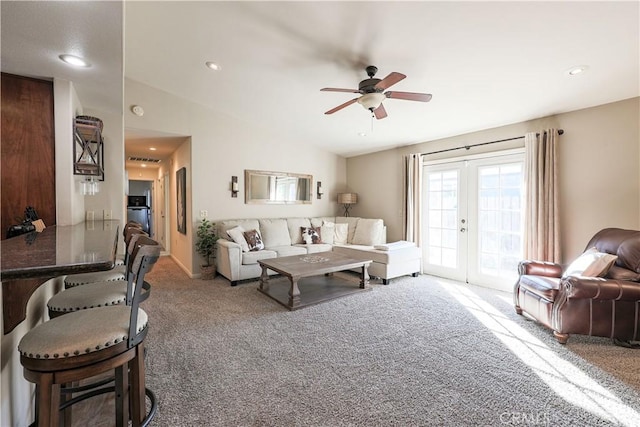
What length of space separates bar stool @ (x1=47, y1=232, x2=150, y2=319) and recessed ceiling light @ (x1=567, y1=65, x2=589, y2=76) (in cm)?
394

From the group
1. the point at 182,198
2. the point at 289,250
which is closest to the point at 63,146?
the point at 182,198

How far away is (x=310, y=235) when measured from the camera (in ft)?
17.7

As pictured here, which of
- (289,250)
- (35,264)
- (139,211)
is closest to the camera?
(35,264)

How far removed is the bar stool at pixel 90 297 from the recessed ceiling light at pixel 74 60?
4.61 ft

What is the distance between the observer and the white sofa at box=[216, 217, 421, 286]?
4.33 m

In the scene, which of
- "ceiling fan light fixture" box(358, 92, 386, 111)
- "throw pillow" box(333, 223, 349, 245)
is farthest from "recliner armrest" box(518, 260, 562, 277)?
"throw pillow" box(333, 223, 349, 245)

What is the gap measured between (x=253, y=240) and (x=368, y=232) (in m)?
2.20

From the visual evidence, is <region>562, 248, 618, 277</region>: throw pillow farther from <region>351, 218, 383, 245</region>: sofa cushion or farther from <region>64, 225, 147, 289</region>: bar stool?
<region>64, 225, 147, 289</region>: bar stool

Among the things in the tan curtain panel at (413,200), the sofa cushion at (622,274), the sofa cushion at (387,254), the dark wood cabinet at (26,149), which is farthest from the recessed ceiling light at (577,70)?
the dark wood cabinet at (26,149)

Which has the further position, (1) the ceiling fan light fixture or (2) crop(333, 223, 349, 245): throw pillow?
(2) crop(333, 223, 349, 245): throw pillow

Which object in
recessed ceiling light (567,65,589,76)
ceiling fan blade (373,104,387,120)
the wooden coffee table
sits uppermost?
recessed ceiling light (567,65,589,76)

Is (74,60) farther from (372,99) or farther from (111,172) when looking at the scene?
(372,99)

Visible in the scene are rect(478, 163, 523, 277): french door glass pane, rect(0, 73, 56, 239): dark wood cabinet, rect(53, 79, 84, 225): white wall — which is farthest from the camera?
rect(478, 163, 523, 277): french door glass pane

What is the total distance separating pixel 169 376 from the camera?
1.97m
